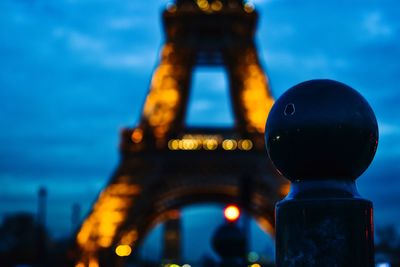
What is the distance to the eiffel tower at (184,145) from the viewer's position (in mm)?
38750

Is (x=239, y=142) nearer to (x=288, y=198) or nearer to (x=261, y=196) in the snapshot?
(x=261, y=196)

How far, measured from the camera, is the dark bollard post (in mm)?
2834

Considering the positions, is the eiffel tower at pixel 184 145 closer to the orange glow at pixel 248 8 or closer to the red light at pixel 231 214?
the orange glow at pixel 248 8

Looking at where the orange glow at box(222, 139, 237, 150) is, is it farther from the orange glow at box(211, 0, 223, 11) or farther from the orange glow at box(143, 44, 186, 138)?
the orange glow at box(211, 0, 223, 11)

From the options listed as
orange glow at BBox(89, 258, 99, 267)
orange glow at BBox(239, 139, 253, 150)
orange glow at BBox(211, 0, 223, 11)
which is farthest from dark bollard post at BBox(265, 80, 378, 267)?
orange glow at BBox(211, 0, 223, 11)

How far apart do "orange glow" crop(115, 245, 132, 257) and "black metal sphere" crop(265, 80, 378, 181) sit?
37.2 m

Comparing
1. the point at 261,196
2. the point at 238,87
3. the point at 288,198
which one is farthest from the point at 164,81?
the point at 288,198

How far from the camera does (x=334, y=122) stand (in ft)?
9.26

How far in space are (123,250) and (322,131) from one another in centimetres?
3953

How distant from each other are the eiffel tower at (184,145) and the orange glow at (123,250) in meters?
0.11

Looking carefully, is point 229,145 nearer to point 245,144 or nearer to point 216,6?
point 245,144

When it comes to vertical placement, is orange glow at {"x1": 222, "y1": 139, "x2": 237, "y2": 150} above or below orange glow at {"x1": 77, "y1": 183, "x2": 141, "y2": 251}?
above

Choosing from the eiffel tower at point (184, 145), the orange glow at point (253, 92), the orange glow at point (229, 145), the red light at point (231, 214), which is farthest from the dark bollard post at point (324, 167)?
the orange glow at point (253, 92)

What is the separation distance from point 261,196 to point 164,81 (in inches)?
314
